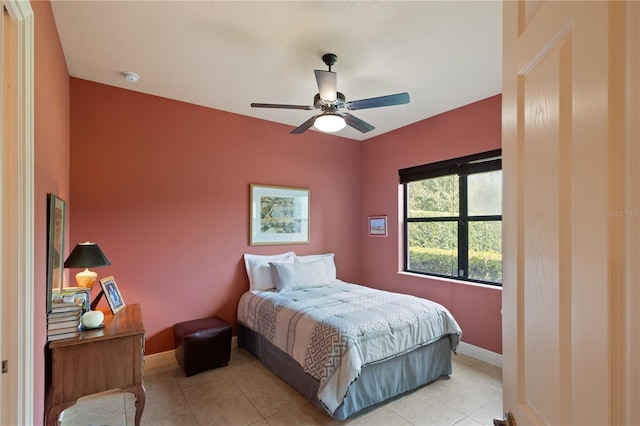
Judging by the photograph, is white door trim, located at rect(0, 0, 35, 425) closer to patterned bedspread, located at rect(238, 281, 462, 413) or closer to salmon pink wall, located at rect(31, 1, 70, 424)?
salmon pink wall, located at rect(31, 1, 70, 424)

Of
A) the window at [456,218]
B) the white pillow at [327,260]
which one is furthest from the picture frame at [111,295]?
the window at [456,218]

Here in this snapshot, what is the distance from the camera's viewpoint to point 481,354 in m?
3.39

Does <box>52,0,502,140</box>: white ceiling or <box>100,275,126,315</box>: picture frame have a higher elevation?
<box>52,0,502,140</box>: white ceiling

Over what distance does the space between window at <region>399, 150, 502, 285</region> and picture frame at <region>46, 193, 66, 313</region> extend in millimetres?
3670

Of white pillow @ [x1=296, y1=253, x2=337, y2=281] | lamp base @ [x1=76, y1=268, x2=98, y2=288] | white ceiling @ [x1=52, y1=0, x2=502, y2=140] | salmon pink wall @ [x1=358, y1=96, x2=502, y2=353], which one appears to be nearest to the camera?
white ceiling @ [x1=52, y1=0, x2=502, y2=140]

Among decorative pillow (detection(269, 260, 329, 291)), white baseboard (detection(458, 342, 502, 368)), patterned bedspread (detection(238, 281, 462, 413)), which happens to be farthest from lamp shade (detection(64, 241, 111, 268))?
white baseboard (detection(458, 342, 502, 368))

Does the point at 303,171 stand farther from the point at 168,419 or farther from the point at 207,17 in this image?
the point at 168,419

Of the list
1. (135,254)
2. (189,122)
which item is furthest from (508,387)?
(189,122)

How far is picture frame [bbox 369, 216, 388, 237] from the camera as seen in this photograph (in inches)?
182

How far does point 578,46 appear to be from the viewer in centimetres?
59

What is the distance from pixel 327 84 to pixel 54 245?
6.83 feet

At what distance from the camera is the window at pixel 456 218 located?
11.3ft

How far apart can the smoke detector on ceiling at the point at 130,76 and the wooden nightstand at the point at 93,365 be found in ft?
6.94

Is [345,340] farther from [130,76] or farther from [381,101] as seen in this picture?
[130,76]
